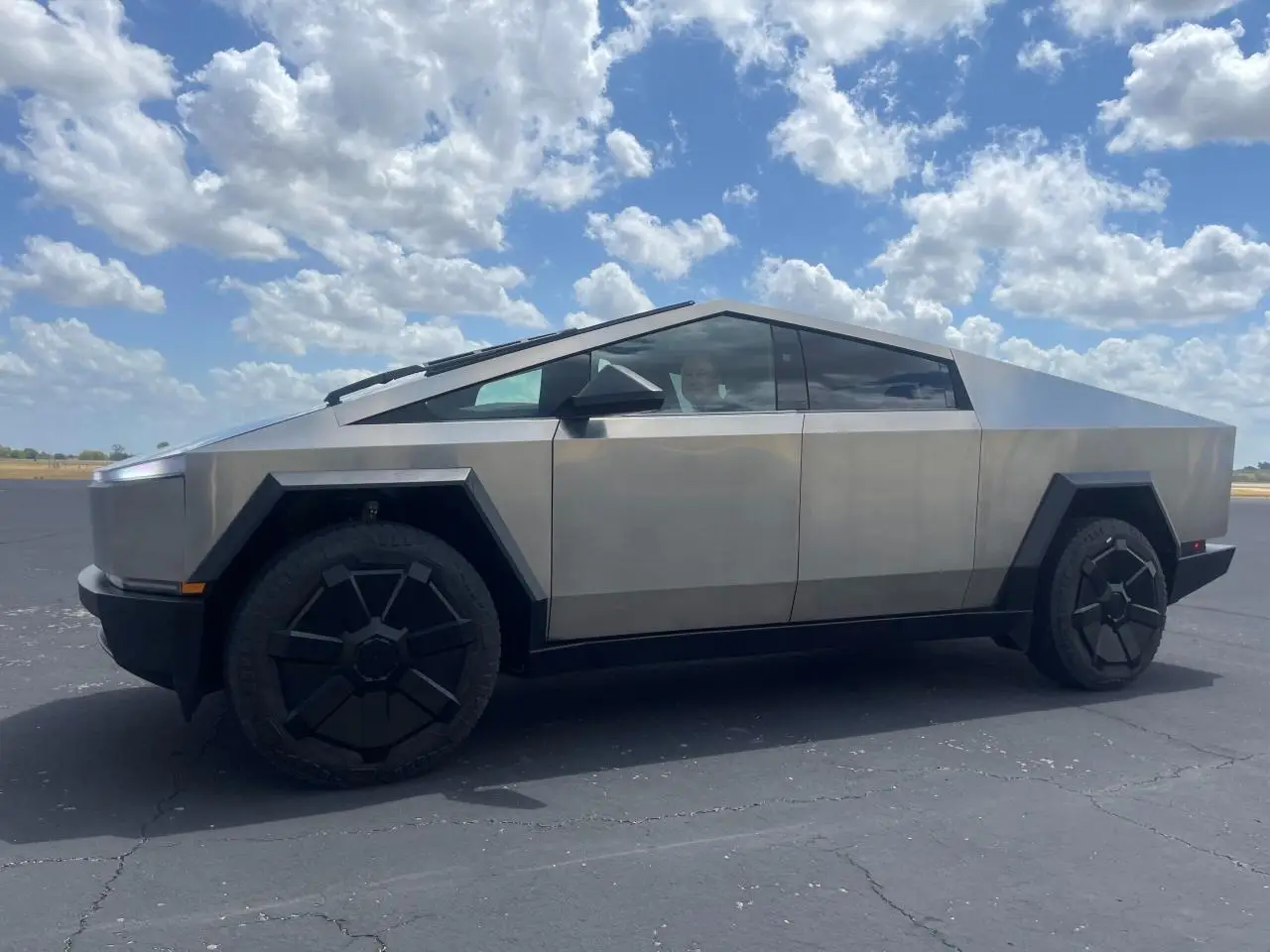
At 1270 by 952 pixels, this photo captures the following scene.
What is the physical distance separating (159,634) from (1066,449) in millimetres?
3751

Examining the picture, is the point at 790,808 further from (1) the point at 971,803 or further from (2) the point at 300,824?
(2) the point at 300,824

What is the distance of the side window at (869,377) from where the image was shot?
162 inches

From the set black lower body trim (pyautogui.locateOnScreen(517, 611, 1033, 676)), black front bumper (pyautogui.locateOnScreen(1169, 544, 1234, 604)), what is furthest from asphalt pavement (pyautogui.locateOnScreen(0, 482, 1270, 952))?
black front bumper (pyautogui.locateOnScreen(1169, 544, 1234, 604))

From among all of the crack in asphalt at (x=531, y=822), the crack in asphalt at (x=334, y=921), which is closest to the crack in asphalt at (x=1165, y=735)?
the crack in asphalt at (x=531, y=822)

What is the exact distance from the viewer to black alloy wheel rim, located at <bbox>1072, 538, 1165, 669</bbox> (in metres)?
4.47

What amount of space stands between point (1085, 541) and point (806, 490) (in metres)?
1.47

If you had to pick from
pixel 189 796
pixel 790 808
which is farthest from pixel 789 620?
pixel 189 796

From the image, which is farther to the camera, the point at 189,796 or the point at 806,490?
the point at 806,490

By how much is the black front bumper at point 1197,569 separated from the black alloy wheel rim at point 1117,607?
300mm

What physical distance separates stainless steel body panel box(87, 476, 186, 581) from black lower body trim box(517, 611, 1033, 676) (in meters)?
1.26

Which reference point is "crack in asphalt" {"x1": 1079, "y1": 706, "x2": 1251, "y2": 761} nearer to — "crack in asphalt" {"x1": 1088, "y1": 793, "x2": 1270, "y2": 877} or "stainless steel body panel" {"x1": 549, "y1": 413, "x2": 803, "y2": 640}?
"crack in asphalt" {"x1": 1088, "y1": 793, "x2": 1270, "y2": 877}

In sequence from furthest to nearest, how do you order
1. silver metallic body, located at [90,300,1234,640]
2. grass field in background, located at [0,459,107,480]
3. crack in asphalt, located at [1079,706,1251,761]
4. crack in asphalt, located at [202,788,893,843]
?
grass field in background, located at [0,459,107,480] → crack in asphalt, located at [1079,706,1251,761] → silver metallic body, located at [90,300,1234,640] → crack in asphalt, located at [202,788,893,843]

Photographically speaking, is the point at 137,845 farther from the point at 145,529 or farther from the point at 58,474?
the point at 58,474

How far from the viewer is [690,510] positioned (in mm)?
3723
